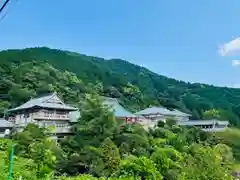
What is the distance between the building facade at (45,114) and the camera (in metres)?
21.9

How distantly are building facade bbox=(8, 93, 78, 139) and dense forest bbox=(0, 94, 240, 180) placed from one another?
2.75m

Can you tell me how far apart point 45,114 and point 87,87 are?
15505 millimetres

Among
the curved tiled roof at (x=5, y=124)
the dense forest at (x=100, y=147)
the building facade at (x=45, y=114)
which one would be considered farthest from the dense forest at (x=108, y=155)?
the curved tiled roof at (x=5, y=124)

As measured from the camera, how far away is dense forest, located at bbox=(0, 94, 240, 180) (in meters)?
11.7

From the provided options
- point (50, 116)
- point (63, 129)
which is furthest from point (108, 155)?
point (50, 116)

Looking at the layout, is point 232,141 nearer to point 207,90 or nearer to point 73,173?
point 73,173

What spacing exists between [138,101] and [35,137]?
81.2ft

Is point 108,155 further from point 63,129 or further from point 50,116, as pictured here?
point 50,116

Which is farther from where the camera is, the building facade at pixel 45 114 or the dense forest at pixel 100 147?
the building facade at pixel 45 114

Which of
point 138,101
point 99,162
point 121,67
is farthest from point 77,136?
point 121,67

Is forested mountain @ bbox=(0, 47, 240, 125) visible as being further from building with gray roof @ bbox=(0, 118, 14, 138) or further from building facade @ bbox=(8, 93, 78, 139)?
building with gray roof @ bbox=(0, 118, 14, 138)

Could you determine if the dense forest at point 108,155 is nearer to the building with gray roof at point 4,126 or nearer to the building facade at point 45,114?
the building facade at point 45,114

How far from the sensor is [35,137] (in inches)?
658

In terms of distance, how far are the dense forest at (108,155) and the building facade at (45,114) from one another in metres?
2.75
